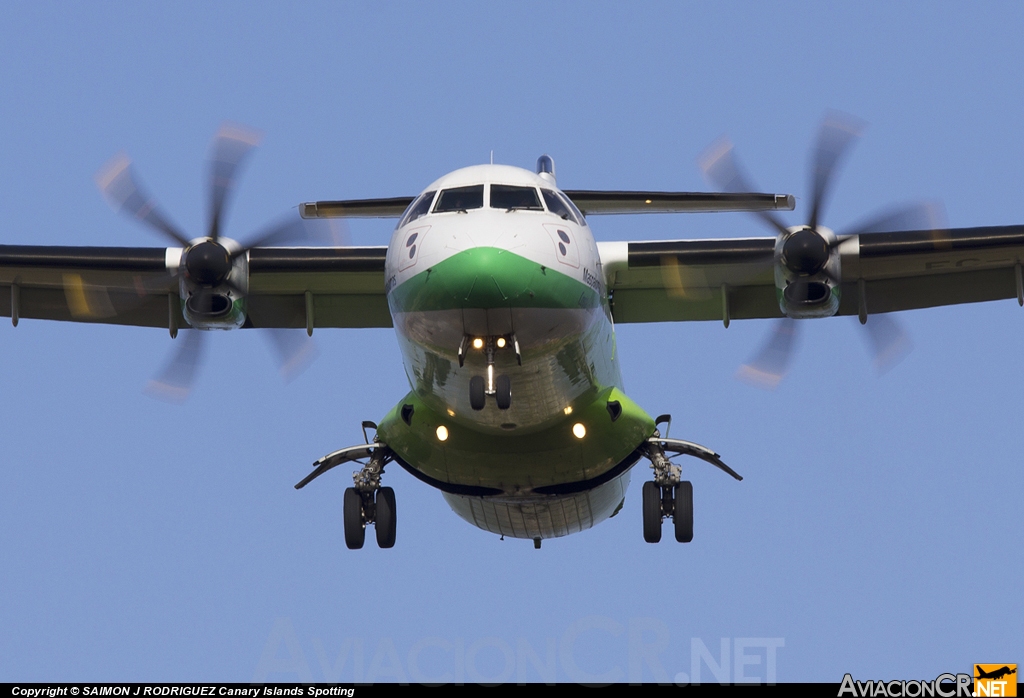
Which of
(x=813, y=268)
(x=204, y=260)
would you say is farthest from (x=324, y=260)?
(x=813, y=268)

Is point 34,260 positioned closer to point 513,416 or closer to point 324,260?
point 324,260

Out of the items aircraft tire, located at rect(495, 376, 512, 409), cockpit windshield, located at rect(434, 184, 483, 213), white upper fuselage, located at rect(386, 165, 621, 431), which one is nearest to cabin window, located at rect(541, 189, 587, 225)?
white upper fuselage, located at rect(386, 165, 621, 431)

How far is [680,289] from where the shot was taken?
1919cm

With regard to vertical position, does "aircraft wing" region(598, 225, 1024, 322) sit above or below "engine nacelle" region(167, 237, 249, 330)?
above

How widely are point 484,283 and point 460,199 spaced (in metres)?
1.44

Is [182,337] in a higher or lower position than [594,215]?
lower

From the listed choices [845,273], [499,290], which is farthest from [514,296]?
[845,273]

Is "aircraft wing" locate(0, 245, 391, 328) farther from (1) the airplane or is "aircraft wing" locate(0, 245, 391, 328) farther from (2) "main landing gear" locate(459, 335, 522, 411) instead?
(2) "main landing gear" locate(459, 335, 522, 411)

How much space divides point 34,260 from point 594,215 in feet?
22.2

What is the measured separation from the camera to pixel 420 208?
1526cm

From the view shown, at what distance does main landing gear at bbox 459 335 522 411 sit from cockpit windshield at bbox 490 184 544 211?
1.31 metres

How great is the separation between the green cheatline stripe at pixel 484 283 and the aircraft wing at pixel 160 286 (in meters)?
4.11

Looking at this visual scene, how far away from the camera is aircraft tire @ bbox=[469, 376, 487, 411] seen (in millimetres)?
14594

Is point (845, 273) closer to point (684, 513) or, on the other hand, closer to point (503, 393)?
point (684, 513)
